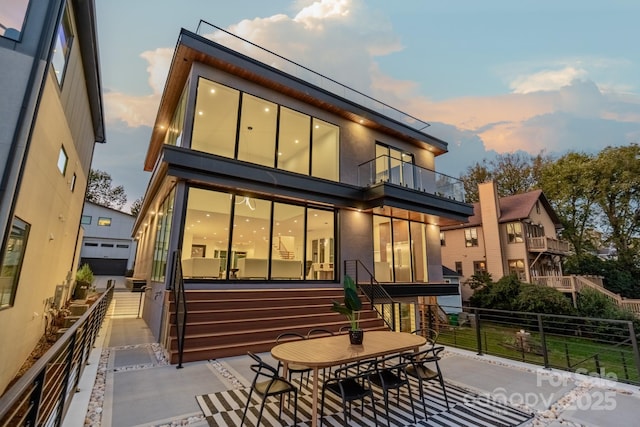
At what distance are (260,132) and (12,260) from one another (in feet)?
23.4

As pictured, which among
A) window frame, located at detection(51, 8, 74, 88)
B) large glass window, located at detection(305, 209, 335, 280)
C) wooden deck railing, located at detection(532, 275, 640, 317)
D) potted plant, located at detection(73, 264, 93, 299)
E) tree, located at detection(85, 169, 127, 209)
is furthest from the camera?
tree, located at detection(85, 169, 127, 209)

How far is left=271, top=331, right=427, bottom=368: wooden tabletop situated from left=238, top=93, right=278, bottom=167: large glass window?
6821 mm

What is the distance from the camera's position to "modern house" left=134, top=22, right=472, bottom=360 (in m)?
6.93

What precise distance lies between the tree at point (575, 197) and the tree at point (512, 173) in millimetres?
2007

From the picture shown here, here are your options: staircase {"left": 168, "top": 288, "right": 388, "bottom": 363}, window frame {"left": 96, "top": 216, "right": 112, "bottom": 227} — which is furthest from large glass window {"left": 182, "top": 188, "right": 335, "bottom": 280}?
window frame {"left": 96, "top": 216, "right": 112, "bottom": 227}

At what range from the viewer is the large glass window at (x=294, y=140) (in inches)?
377

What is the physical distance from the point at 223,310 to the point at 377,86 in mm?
34871

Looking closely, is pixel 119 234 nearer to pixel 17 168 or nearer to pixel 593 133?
pixel 17 168

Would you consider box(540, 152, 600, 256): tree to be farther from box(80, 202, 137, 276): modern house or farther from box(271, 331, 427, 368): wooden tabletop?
box(80, 202, 137, 276): modern house

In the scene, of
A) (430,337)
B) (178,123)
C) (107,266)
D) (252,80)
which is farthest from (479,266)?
(107,266)

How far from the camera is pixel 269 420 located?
310 centimetres

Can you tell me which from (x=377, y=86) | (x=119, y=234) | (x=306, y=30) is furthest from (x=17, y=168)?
(x=377, y=86)

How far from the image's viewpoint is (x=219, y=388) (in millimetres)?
3924

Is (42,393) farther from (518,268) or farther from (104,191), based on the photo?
(104,191)
